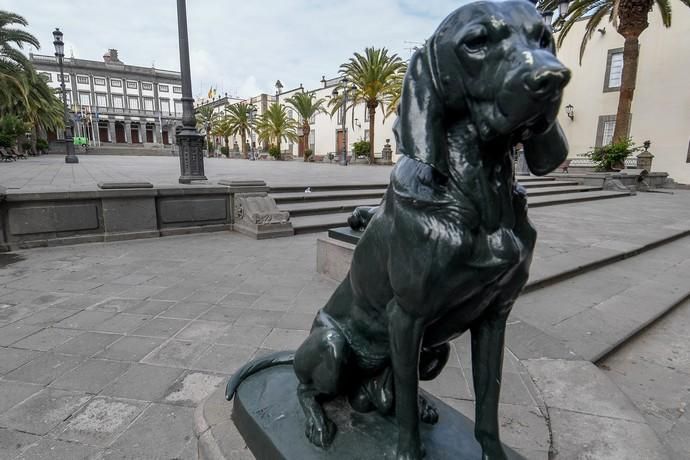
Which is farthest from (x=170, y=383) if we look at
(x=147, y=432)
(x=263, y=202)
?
(x=263, y=202)

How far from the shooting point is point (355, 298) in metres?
1.30

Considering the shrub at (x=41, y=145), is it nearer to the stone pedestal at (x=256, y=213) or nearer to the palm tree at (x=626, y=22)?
→ the stone pedestal at (x=256, y=213)

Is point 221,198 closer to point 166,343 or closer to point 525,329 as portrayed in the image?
point 166,343

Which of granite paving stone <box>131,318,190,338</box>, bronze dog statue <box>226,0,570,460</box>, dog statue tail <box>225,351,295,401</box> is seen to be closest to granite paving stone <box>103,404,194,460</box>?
dog statue tail <box>225,351,295,401</box>

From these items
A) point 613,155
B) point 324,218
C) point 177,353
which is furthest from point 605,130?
point 177,353

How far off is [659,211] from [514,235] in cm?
1247

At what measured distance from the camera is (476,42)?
0.83m

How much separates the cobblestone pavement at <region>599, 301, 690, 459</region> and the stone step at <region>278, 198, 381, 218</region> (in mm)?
5306

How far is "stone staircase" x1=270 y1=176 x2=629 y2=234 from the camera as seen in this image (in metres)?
7.58

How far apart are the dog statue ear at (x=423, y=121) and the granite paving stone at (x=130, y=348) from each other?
8.75 ft

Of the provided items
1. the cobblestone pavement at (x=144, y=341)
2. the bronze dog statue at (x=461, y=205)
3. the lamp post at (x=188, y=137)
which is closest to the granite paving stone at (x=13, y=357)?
the cobblestone pavement at (x=144, y=341)

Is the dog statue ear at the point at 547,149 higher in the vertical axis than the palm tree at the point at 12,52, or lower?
lower

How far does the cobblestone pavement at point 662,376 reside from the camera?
229cm

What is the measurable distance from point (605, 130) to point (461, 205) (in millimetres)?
26344
